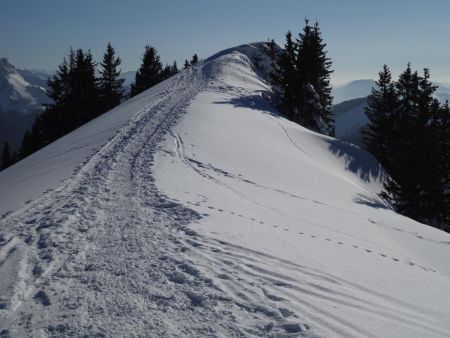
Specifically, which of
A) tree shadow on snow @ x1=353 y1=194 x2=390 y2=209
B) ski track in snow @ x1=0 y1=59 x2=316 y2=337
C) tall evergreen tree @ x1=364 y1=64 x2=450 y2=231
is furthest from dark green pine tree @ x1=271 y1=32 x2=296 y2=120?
ski track in snow @ x1=0 y1=59 x2=316 y2=337

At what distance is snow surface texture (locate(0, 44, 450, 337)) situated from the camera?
4.84m

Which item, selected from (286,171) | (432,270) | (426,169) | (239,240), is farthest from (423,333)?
(426,169)

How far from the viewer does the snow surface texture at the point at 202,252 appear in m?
4.84

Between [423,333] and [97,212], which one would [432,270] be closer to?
[423,333]

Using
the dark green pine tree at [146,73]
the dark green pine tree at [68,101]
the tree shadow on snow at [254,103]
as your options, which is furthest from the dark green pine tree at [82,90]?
the tree shadow on snow at [254,103]

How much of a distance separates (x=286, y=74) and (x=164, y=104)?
15.7 metres

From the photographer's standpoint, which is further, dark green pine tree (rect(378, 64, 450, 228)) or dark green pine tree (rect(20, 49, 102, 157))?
dark green pine tree (rect(20, 49, 102, 157))

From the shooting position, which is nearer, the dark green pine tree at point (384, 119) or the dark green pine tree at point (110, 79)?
the dark green pine tree at point (384, 119)

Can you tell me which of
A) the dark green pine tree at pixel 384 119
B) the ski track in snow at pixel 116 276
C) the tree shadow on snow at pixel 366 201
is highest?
the dark green pine tree at pixel 384 119

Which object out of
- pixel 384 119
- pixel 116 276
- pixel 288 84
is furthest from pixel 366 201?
pixel 288 84

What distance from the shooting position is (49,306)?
4922 millimetres

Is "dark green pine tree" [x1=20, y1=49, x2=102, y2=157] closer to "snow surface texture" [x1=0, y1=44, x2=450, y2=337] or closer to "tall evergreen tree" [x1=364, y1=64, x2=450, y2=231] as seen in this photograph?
"snow surface texture" [x1=0, y1=44, x2=450, y2=337]

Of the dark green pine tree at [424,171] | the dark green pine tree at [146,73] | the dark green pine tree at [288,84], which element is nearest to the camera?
the dark green pine tree at [424,171]

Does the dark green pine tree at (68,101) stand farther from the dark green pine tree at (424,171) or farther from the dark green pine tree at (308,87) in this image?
the dark green pine tree at (424,171)
